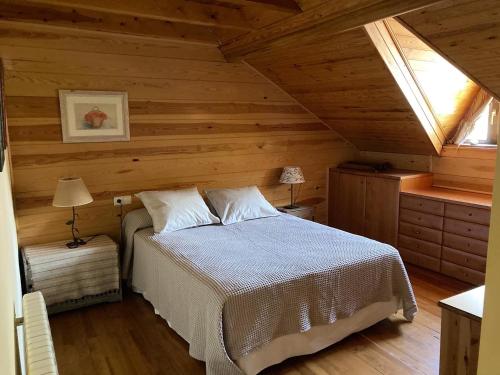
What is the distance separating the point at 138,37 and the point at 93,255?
1831 mm

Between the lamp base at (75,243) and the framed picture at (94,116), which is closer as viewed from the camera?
the lamp base at (75,243)

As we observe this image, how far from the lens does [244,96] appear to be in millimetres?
3979

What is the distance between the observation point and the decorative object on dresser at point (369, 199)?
399 cm

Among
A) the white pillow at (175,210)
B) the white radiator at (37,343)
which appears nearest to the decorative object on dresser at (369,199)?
the white pillow at (175,210)

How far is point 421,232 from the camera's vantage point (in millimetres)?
3779

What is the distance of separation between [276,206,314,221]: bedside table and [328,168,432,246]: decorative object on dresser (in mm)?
425

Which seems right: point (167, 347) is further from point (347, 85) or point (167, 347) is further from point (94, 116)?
point (347, 85)

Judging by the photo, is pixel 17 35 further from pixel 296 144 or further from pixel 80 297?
pixel 296 144

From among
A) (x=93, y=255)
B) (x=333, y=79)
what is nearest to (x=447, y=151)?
(x=333, y=79)

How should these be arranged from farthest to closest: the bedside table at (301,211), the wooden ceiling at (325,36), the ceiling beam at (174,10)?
the bedside table at (301,211) → the ceiling beam at (174,10) → the wooden ceiling at (325,36)

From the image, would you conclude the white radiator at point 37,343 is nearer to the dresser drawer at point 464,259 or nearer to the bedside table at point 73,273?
the bedside table at point 73,273

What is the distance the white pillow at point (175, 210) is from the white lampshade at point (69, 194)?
0.53 m

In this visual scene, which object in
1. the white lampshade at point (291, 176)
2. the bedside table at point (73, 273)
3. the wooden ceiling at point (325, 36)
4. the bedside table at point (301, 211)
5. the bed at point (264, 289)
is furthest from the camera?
the bedside table at point (301, 211)

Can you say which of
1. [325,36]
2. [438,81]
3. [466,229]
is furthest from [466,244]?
[325,36]
